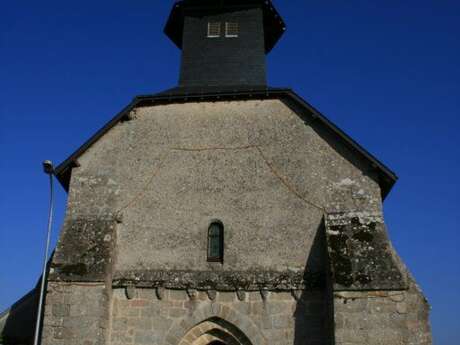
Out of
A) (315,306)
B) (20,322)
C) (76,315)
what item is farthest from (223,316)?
(20,322)

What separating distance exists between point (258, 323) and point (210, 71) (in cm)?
738

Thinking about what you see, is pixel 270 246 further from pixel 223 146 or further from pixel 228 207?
pixel 223 146

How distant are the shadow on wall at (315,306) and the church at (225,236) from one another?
0.08ft

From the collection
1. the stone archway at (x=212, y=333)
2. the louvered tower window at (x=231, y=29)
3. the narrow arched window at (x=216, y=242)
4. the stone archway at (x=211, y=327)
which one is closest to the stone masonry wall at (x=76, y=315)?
the stone archway at (x=211, y=327)

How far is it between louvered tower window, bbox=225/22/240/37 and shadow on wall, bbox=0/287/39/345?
350 inches

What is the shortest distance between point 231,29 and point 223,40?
0.52 m

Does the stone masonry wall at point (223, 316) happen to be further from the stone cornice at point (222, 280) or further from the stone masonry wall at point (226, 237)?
the stone cornice at point (222, 280)

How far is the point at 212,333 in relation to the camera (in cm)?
929

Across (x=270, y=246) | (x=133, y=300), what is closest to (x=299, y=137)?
(x=270, y=246)

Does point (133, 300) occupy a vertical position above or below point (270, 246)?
below

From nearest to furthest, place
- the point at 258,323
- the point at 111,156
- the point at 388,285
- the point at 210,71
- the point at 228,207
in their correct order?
the point at 388,285 < the point at 258,323 < the point at 228,207 < the point at 111,156 < the point at 210,71

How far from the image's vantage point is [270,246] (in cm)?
953

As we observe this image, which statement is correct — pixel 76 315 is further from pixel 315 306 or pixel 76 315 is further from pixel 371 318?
pixel 371 318

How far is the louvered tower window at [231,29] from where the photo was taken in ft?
46.5
